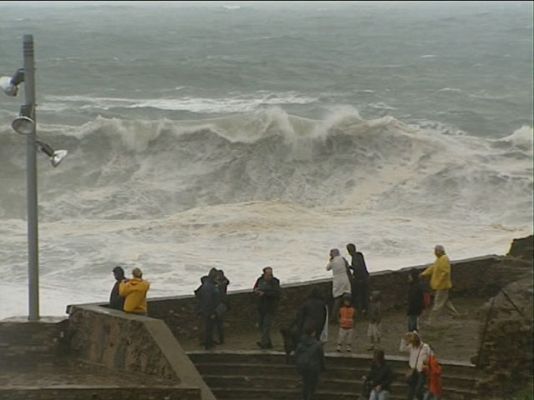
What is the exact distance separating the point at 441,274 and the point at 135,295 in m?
4.03

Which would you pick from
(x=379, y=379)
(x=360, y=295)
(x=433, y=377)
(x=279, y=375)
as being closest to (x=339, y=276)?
(x=360, y=295)

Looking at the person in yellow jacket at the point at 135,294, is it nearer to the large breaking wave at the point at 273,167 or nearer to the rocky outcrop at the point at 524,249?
the rocky outcrop at the point at 524,249

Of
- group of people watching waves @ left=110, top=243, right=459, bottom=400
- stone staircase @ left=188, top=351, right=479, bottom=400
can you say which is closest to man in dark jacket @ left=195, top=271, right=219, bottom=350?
group of people watching waves @ left=110, top=243, right=459, bottom=400

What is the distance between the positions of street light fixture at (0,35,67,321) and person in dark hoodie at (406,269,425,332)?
4167mm

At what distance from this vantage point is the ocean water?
3241 cm

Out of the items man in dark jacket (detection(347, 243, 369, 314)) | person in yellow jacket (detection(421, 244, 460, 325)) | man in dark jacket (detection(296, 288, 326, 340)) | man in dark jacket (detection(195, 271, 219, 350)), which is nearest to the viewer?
man in dark jacket (detection(296, 288, 326, 340))

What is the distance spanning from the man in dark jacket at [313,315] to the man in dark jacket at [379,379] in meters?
1.48

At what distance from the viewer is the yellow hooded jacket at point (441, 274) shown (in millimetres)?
18875

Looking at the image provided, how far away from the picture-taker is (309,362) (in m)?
16.0

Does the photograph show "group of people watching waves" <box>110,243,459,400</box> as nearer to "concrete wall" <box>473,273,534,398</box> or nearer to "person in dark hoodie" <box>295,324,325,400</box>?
"person in dark hoodie" <box>295,324,325,400</box>

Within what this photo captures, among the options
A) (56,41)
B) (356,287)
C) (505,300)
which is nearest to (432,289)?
(356,287)

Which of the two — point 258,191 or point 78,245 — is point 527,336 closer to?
point 78,245

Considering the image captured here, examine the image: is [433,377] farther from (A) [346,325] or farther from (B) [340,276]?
(B) [340,276]

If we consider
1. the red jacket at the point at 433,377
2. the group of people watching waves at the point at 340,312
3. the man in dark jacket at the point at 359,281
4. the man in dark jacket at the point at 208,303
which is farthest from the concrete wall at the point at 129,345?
the man in dark jacket at the point at 359,281
